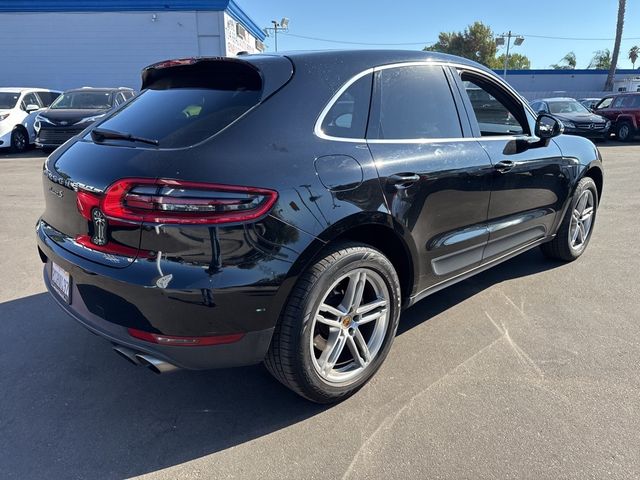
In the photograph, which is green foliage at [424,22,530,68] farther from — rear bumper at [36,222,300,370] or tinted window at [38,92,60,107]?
rear bumper at [36,222,300,370]

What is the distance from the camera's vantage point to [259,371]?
119 inches

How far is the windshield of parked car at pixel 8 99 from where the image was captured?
1320 centimetres

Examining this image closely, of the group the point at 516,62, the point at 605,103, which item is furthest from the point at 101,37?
the point at 516,62

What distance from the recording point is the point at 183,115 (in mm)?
2500

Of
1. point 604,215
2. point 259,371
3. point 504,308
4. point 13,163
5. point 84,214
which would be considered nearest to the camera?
point 84,214

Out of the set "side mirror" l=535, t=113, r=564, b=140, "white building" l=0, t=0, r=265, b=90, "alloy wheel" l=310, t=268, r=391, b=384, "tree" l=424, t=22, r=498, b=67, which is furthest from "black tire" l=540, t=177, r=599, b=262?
"tree" l=424, t=22, r=498, b=67

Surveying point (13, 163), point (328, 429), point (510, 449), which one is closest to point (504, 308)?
point (510, 449)

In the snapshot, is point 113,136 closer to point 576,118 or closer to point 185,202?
point 185,202

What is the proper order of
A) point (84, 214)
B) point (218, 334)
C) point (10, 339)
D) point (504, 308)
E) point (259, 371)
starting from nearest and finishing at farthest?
point (218, 334) → point (84, 214) → point (259, 371) → point (10, 339) → point (504, 308)

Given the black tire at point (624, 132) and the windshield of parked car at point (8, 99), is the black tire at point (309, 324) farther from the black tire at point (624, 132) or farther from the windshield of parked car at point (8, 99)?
the black tire at point (624, 132)

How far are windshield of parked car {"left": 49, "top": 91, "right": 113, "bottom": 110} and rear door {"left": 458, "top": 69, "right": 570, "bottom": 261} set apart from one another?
11.8 m

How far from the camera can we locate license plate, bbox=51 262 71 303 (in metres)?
2.47

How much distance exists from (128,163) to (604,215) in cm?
660

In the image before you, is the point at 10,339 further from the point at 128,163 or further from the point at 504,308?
the point at 504,308
